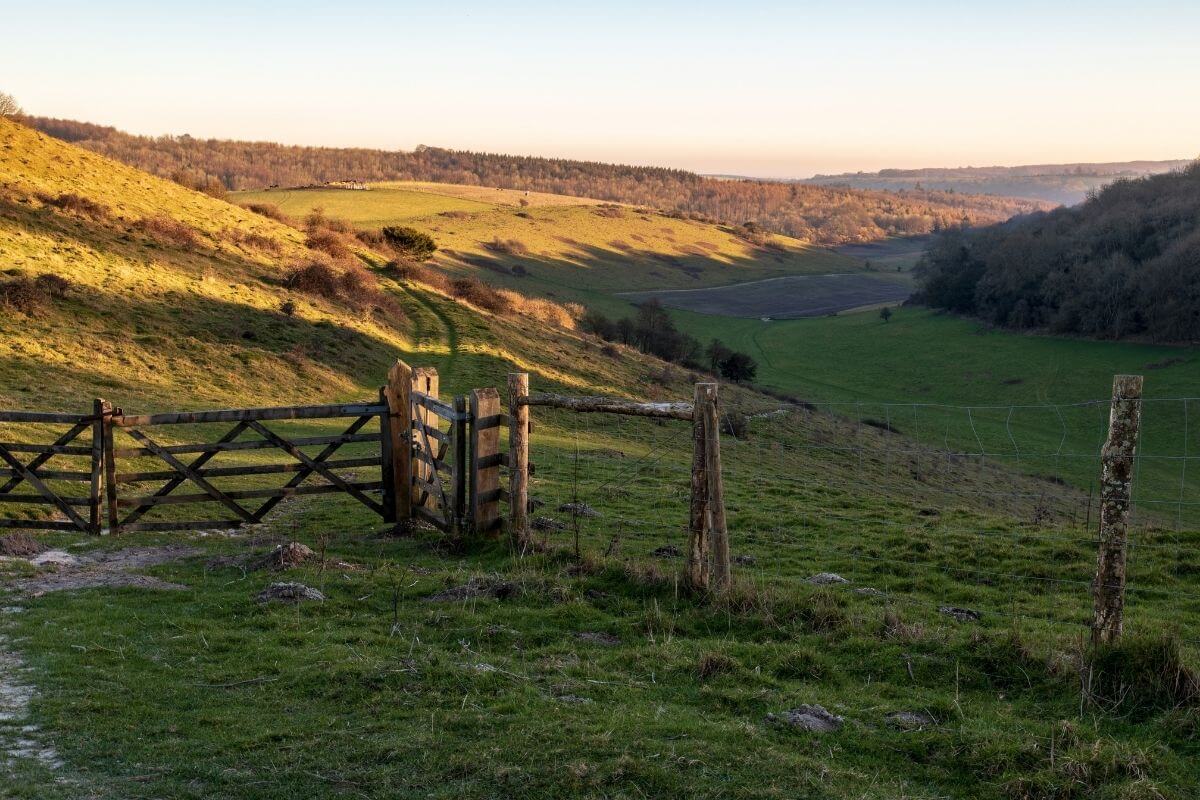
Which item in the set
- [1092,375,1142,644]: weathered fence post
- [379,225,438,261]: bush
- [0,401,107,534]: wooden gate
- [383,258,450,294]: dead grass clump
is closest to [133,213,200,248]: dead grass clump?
[383,258,450,294]: dead grass clump

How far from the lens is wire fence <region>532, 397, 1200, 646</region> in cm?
1195

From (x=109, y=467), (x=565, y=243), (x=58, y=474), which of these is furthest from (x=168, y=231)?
(x=565, y=243)

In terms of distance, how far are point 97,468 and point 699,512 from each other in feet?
30.3

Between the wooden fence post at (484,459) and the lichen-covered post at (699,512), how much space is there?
345cm

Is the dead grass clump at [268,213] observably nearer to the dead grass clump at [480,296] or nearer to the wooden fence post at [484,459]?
the dead grass clump at [480,296]

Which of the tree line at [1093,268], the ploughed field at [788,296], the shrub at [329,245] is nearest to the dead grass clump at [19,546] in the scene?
the shrub at [329,245]

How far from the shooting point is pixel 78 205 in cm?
4341

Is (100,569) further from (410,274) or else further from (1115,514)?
(410,274)

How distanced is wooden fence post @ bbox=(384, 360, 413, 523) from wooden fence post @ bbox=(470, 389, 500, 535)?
230 cm

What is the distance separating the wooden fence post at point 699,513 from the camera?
411 inches

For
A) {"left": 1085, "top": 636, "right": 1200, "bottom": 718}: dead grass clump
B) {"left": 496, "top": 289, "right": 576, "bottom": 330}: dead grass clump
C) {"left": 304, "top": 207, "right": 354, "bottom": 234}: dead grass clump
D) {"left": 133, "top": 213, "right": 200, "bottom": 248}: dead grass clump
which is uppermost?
{"left": 304, "top": 207, "right": 354, "bottom": 234}: dead grass clump

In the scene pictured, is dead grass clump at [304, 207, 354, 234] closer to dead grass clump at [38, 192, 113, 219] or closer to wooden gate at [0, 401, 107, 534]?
dead grass clump at [38, 192, 113, 219]

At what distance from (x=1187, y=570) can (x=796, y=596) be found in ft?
24.1

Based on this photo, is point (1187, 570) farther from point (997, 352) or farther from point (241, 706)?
point (997, 352)
